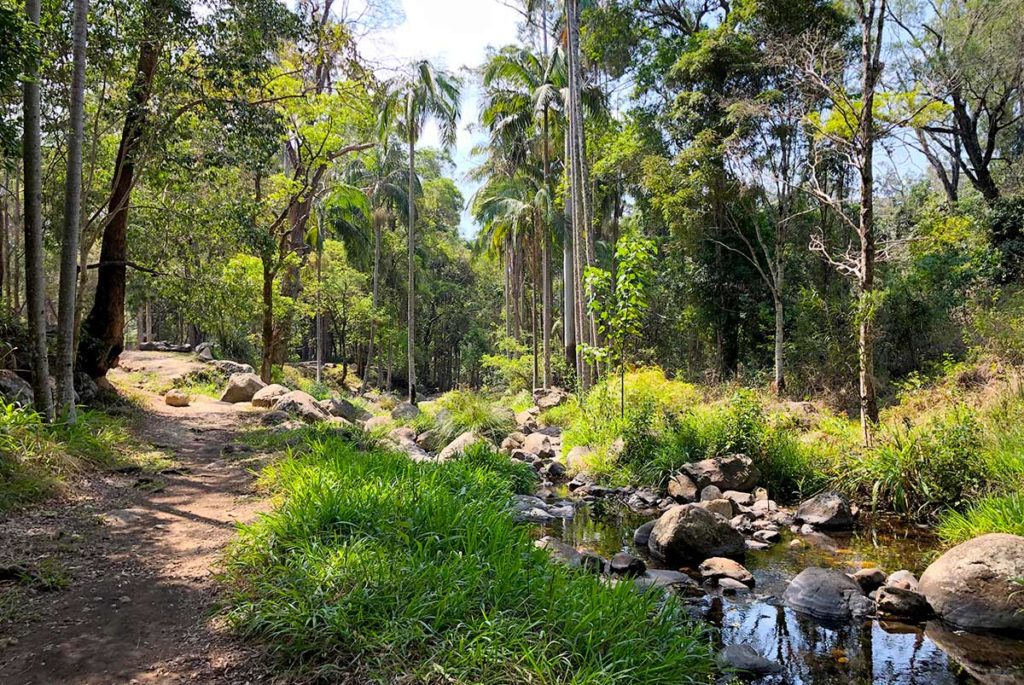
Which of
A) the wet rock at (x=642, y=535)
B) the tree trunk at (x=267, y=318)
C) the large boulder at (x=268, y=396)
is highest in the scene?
the tree trunk at (x=267, y=318)

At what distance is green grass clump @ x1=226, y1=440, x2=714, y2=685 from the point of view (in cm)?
335

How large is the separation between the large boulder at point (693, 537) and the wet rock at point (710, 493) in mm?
1763

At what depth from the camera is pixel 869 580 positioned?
20.6 ft

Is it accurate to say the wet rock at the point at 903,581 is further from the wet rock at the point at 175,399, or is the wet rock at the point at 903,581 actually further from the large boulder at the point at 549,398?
the wet rock at the point at 175,399

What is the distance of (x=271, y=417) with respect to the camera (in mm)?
13703

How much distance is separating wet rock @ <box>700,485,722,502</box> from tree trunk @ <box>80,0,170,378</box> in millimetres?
10714

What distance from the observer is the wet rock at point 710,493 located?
9.50m

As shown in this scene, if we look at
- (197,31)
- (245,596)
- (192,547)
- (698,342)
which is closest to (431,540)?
(245,596)

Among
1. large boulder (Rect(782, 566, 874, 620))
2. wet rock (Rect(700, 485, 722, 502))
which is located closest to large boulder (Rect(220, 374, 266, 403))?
wet rock (Rect(700, 485, 722, 502))

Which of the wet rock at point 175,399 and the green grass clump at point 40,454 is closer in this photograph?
the green grass clump at point 40,454

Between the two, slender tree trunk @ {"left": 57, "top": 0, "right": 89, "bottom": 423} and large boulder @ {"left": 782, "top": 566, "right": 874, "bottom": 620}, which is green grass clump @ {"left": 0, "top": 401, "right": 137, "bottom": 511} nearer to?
slender tree trunk @ {"left": 57, "top": 0, "right": 89, "bottom": 423}

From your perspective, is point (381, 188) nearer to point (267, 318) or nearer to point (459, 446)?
point (267, 318)

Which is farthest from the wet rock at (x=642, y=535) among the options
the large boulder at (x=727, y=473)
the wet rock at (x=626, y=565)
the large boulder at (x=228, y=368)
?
the large boulder at (x=228, y=368)

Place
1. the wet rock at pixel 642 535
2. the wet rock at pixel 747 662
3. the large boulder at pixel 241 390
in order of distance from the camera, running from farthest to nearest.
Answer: the large boulder at pixel 241 390
the wet rock at pixel 642 535
the wet rock at pixel 747 662
